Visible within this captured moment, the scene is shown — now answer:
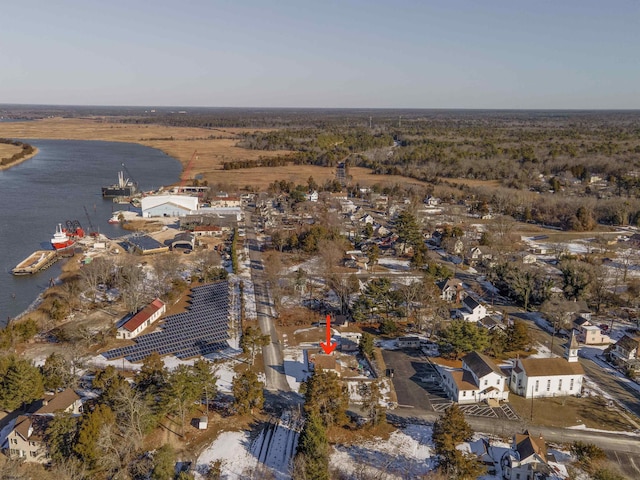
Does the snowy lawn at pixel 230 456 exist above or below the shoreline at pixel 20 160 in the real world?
below

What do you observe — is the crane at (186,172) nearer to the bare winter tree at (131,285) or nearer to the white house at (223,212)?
the white house at (223,212)

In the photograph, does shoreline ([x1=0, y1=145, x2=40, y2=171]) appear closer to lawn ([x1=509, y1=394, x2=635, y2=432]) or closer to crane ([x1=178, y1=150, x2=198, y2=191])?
crane ([x1=178, y1=150, x2=198, y2=191])

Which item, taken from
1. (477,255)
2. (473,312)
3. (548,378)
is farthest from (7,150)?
(548,378)

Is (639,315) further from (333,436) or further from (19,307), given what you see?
(19,307)

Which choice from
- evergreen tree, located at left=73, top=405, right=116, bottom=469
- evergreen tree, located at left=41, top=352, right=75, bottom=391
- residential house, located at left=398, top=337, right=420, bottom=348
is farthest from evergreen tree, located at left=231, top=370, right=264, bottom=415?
residential house, located at left=398, top=337, right=420, bottom=348

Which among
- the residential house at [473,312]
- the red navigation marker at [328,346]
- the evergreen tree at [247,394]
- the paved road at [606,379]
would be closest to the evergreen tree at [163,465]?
the evergreen tree at [247,394]

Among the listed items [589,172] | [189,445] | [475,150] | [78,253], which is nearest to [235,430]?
[189,445]
